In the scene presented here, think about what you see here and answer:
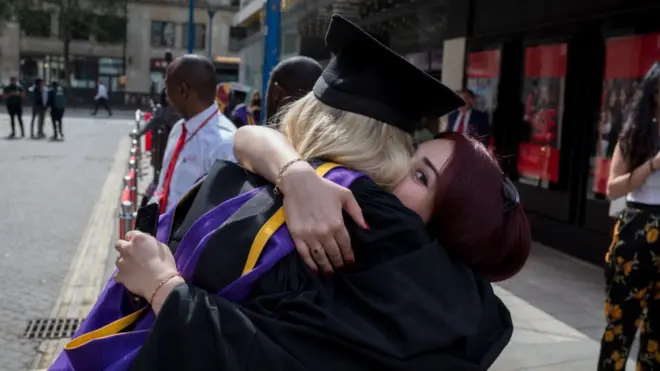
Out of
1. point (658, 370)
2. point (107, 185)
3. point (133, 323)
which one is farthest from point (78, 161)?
point (133, 323)

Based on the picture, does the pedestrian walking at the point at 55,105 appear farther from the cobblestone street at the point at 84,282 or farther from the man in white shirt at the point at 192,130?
the man in white shirt at the point at 192,130

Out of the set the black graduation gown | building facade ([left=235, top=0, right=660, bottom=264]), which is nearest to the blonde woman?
the black graduation gown

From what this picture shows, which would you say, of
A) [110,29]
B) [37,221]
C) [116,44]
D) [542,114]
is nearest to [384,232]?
[542,114]

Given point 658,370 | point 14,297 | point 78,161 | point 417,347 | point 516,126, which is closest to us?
point 417,347

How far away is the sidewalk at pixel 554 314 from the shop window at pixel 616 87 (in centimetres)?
95

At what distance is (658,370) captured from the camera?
11.5 ft

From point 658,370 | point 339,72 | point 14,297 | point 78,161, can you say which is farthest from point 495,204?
point 78,161

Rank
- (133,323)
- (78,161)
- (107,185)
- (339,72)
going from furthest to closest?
(78,161)
(107,185)
(339,72)
(133,323)

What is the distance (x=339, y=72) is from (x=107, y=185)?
449 inches

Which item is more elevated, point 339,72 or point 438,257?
point 339,72

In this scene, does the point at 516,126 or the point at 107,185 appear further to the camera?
the point at 107,185

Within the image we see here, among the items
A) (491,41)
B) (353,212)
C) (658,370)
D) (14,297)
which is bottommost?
(14,297)

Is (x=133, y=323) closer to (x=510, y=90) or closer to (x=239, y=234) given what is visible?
(x=239, y=234)

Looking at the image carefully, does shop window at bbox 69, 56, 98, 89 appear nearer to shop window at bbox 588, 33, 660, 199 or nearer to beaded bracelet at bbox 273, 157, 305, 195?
shop window at bbox 588, 33, 660, 199
